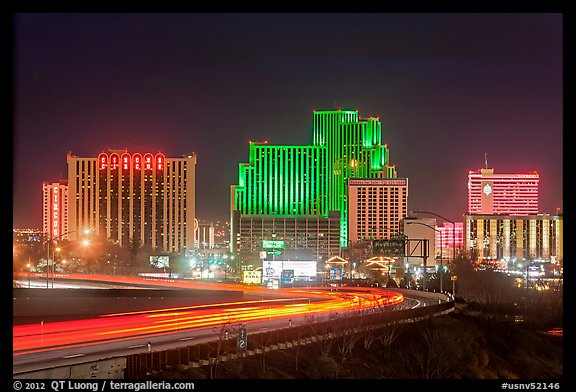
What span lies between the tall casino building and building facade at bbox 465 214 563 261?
5528 cm

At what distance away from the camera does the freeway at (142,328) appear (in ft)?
82.4

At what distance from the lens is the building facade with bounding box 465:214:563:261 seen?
15650cm

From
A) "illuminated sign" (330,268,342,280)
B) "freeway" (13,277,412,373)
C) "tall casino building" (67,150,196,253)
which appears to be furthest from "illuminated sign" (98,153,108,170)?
"freeway" (13,277,412,373)

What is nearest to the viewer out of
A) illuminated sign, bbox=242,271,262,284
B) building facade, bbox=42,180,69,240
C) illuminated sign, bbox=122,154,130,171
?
illuminated sign, bbox=242,271,262,284

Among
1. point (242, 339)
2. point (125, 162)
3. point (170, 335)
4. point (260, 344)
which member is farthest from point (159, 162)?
point (242, 339)

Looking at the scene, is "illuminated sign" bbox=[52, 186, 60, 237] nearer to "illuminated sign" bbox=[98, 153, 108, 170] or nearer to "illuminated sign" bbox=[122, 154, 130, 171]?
"illuminated sign" bbox=[98, 153, 108, 170]

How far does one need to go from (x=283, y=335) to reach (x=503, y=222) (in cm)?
14643

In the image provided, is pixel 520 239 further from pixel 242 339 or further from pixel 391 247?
pixel 242 339

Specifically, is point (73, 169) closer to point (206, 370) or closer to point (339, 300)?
point (339, 300)

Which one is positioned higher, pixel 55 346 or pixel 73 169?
pixel 73 169

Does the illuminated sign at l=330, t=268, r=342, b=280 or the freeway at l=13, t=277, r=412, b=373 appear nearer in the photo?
the freeway at l=13, t=277, r=412, b=373

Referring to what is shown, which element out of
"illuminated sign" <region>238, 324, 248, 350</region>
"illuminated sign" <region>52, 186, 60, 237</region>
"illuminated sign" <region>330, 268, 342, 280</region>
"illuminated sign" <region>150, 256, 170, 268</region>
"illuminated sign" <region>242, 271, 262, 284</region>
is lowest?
"illuminated sign" <region>330, 268, 342, 280</region>
